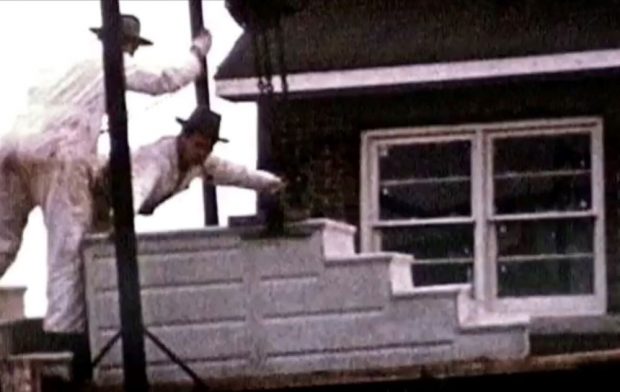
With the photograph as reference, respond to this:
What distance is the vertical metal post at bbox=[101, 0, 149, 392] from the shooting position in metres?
11.6

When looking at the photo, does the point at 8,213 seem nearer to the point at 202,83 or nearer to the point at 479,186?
the point at 202,83

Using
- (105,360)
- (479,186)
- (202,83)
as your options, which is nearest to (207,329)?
(105,360)

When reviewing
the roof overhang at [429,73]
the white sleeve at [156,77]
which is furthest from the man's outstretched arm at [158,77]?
the roof overhang at [429,73]

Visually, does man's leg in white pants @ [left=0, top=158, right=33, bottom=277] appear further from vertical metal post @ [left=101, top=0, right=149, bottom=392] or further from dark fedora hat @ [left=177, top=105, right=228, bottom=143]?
dark fedora hat @ [left=177, top=105, right=228, bottom=143]

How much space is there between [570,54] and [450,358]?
3.06m

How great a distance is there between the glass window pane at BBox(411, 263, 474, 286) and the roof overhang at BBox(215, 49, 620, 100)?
1.11 meters

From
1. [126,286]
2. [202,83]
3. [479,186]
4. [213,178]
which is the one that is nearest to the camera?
[126,286]

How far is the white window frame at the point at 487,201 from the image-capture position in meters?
14.7

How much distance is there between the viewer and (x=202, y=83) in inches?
538

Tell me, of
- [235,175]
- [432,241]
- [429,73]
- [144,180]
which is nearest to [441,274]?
[432,241]

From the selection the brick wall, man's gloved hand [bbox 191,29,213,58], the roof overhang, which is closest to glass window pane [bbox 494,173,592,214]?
the brick wall

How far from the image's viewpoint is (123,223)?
1165cm

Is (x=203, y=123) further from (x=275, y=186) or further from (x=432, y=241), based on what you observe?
(x=432, y=241)

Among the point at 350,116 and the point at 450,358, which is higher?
the point at 350,116
